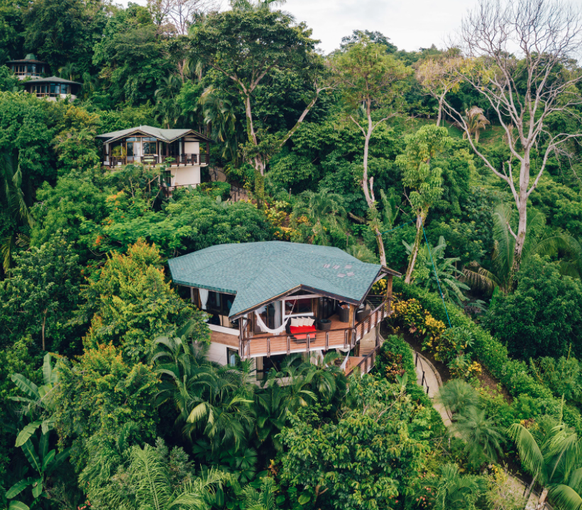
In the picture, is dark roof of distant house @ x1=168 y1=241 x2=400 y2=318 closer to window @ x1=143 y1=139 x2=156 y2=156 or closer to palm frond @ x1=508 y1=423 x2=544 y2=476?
palm frond @ x1=508 y1=423 x2=544 y2=476

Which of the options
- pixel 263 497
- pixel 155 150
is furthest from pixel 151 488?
pixel 155 150

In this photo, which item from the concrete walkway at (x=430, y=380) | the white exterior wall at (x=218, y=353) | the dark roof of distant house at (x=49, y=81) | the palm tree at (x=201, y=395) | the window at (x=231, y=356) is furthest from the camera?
the dark roof of distant house at (x=49, y=81)

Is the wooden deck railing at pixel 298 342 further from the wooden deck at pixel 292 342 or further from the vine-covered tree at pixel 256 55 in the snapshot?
the vine-covered tree at pixel 256 55

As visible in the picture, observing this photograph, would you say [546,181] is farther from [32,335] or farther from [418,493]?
[32,335]

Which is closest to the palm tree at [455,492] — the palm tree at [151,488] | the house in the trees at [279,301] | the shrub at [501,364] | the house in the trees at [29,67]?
the house in the trees at [279,301]

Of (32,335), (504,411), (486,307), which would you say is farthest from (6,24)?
(504,411)

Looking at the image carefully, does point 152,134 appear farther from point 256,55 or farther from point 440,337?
point 440,337
